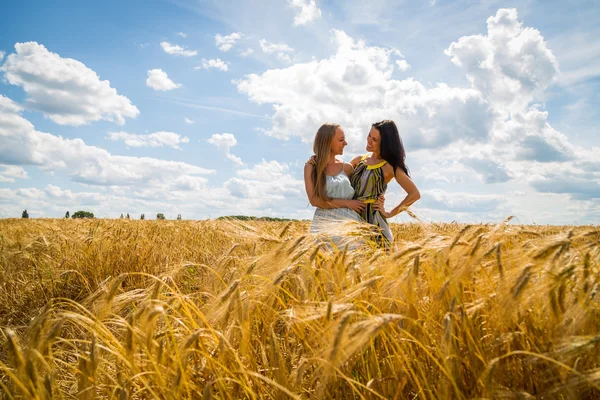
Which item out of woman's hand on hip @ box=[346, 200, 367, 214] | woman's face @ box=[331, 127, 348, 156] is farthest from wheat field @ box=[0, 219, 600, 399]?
woman's face @ box=[331, 127, 348, 156]

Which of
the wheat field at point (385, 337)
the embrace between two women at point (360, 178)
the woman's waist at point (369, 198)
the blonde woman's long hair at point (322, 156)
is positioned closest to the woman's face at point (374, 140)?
the embrace between two women at point (360, 178)

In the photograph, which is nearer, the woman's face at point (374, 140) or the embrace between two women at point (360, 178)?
the embrace between two women at point (360, 178)

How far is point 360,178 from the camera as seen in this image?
4.93 meters

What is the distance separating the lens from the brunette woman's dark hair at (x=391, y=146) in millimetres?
4895

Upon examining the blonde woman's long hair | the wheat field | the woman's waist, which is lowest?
the wheat field

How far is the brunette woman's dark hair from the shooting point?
4895 mm

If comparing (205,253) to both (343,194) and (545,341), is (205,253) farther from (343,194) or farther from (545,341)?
(545,341)

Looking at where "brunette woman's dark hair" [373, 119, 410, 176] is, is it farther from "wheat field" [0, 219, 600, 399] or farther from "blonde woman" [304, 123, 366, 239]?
"wheat field" [0, 219, 600, 399]

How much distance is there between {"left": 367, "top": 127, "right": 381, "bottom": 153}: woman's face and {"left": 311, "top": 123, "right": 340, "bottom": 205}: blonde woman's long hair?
18.6 inches

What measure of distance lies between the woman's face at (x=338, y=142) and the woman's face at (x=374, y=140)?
1.17ft

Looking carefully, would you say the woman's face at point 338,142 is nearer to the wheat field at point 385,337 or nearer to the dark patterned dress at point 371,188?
the dark patterned dress at point 371,188

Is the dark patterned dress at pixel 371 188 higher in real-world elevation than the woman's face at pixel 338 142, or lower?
lower

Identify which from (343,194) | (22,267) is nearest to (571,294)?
(343,194)

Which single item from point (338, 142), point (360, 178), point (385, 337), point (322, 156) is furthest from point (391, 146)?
point (385, 337)
